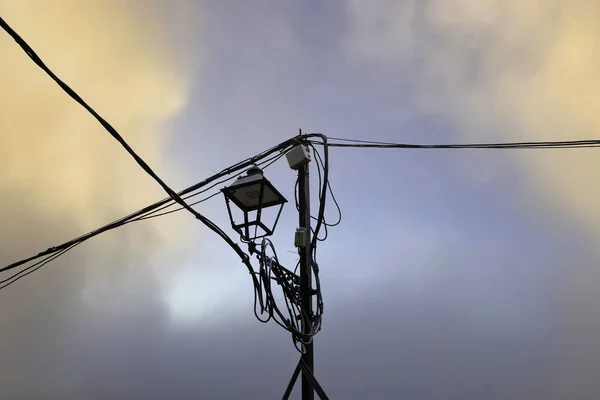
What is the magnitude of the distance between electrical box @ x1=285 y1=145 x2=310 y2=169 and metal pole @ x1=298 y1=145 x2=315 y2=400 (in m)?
0.11

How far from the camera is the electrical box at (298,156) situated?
627 cm

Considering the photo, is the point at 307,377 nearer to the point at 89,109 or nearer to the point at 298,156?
the point at 298,156

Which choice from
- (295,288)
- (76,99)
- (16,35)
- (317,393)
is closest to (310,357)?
(317,393)

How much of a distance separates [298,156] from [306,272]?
1.57 metres

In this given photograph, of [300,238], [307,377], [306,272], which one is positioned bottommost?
[307,377]

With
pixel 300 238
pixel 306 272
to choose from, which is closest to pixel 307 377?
pixel 306 272

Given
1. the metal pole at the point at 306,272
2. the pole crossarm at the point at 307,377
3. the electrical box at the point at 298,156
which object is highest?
the electrical box at the point at 298,156

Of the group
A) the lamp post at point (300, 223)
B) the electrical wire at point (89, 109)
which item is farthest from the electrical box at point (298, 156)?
the electrical wire at point (89, 109)

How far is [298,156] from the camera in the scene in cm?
630

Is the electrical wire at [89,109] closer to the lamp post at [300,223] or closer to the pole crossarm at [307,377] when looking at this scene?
the lamp post at [300,223]

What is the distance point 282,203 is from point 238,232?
65 cm

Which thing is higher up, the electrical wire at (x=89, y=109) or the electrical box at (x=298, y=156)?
the electrical box at (x=298, y=156)

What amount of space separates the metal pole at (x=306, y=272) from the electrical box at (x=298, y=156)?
11 centimetres

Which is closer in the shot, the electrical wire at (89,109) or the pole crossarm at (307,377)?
the electrical wire at (89,109)
